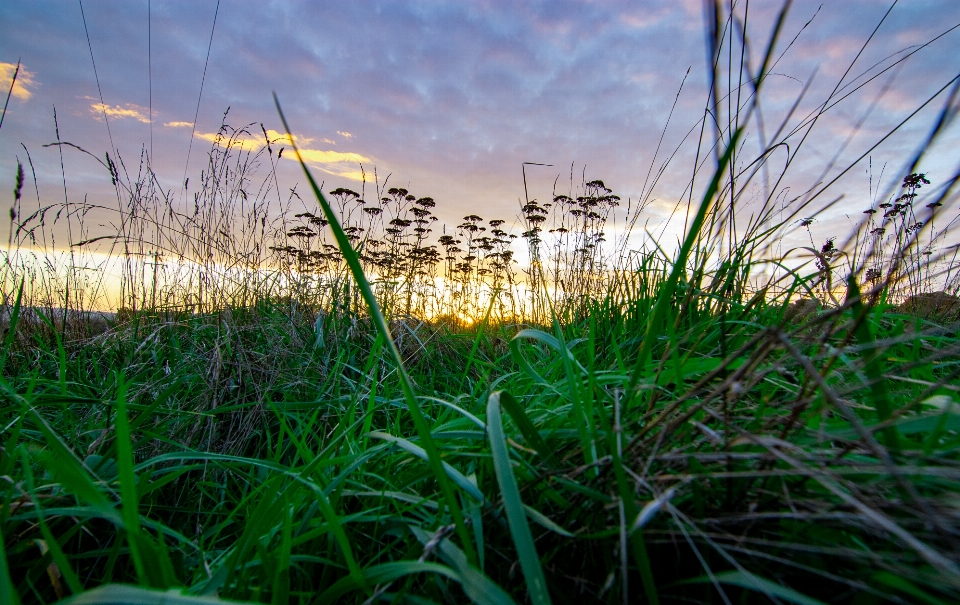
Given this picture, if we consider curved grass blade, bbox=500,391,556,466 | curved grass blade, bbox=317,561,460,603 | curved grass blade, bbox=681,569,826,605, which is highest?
curved grass blade, bbox=500,391,556,466

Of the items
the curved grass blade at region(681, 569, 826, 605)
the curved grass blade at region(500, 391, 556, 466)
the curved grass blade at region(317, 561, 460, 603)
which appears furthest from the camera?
the curved grass blade at region(500, 391, 556, 466)

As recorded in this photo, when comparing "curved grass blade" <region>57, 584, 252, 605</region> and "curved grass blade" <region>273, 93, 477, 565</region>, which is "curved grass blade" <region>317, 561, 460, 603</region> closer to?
"curved grass blade" <region>273, 93, 477, 565</region>

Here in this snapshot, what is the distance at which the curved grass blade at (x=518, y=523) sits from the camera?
54 cm

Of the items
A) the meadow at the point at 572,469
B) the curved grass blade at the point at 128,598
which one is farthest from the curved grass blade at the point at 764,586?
the curved grass blade at the point at 128,598

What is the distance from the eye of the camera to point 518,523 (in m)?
0.58

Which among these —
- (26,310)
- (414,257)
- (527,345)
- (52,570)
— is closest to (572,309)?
(527,345)

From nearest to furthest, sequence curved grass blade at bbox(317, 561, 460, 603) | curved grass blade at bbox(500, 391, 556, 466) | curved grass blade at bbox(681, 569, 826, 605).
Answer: curved grass blade at bbox(681, 569, 826, 605) → curved grass blade at bbox(317, 561, 460, 603) → curved grass blade at bbox(500, 391, 556, 466)

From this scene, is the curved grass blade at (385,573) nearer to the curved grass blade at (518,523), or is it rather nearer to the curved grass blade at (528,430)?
the curved grass blade at (518,523)

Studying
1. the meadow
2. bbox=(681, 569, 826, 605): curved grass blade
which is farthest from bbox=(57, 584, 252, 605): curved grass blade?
bbox=(681, 569, 826, 605): curved grass blade

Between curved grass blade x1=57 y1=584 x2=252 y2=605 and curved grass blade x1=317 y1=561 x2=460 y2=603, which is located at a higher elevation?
curved grass blade x1=57 y1=584 x2=252 y2=605

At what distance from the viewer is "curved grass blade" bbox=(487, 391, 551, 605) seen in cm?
54

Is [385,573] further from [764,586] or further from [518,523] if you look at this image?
[764,586]

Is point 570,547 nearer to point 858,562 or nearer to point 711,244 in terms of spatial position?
point 858,562

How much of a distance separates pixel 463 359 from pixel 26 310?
3.16 meters
